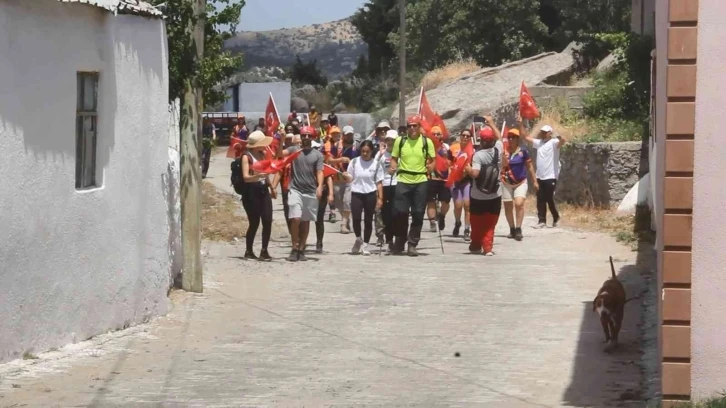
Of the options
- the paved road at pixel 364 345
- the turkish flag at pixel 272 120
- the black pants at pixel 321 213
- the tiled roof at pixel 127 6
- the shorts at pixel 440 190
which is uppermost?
the tiled roof at pixel 127 6

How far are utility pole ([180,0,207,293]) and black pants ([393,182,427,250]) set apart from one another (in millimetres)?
3979

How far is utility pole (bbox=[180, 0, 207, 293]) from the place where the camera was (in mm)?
13555

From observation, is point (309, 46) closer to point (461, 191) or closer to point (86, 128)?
point (461, 191)

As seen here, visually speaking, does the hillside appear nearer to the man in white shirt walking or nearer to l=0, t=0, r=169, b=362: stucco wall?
the man in white shirt walking

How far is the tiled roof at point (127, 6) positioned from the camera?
1076 cm

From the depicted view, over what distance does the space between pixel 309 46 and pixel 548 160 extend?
99.9 meters

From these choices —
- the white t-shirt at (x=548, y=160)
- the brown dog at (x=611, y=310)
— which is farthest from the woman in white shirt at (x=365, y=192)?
the brown dog at (x=611, y=310)

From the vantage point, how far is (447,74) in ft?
130

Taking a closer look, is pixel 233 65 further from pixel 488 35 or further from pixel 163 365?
pixel 488 35

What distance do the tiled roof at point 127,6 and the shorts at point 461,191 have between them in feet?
25.9

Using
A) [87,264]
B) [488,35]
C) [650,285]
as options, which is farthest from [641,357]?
[488,35]

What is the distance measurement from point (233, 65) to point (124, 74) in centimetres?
241

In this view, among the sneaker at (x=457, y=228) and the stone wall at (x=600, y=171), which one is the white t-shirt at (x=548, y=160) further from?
the stone wall at (x=600, y=171)

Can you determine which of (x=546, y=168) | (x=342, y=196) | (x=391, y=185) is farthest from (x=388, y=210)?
(x=546, y=168)
